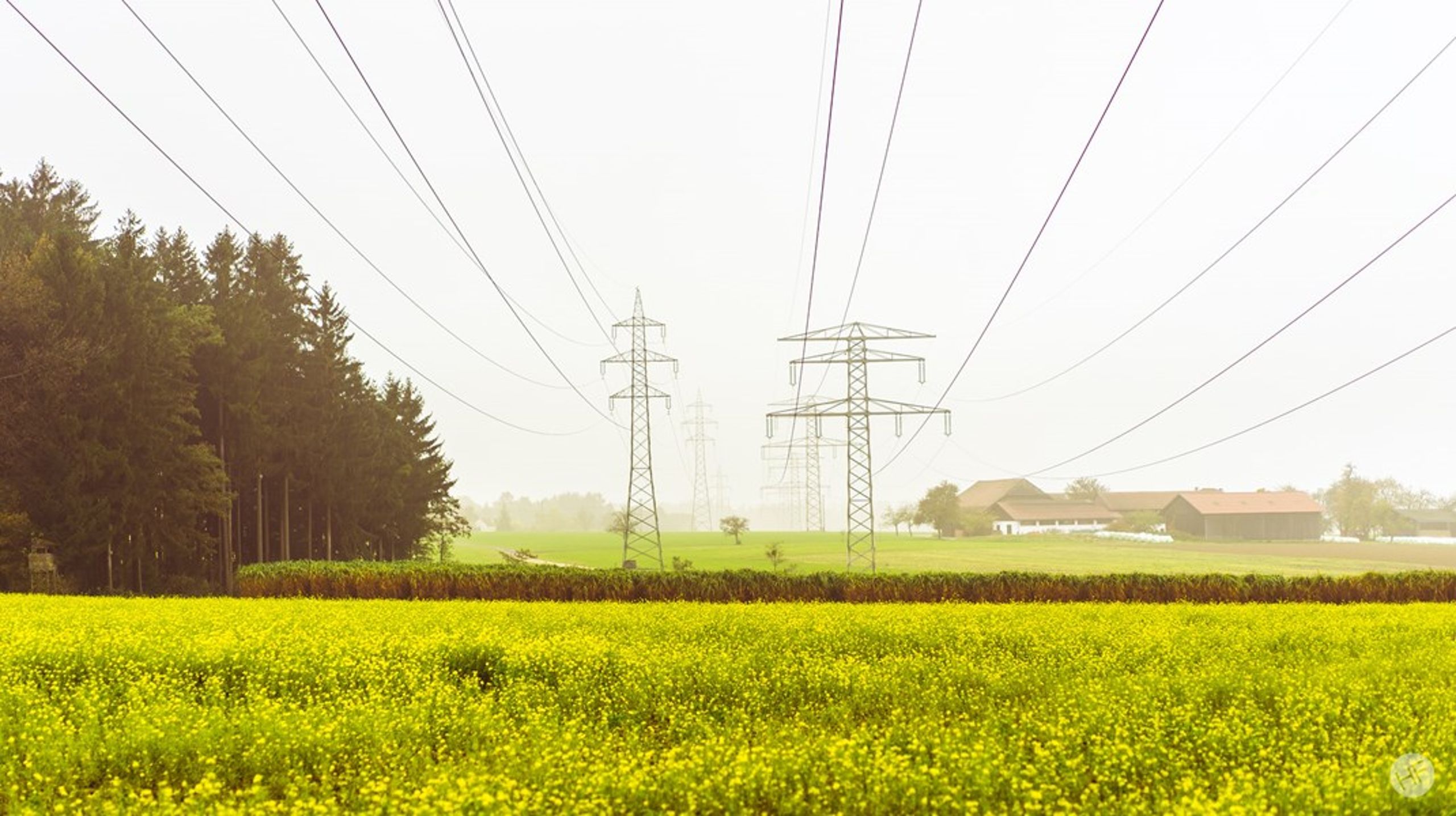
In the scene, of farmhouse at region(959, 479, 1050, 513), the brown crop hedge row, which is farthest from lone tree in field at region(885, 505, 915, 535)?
the brown crop hedge row

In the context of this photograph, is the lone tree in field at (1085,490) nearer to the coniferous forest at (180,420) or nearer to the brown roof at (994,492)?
the brown roof at (994,492)

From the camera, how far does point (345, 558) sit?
194ft

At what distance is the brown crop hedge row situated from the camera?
92.8ft

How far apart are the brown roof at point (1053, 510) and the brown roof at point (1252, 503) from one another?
18.1 metres

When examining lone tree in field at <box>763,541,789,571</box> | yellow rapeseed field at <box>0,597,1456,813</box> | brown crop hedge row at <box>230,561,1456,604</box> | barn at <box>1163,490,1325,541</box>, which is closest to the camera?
yellow rapeseed field at <box>0,597,1456,813</box>

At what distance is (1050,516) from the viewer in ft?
465

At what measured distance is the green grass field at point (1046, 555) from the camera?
6806 centimetres

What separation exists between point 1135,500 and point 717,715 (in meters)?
148

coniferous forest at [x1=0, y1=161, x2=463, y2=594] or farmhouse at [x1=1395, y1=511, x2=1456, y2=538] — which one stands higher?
coniferous forest at [x1=0, y1=161, x2=463, y2=594]

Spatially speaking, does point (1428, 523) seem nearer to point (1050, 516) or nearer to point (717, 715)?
point (1050, 516)

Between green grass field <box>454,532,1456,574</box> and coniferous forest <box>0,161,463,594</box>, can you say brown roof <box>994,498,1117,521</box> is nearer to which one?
green grass field <box>454,532,1456,574</box>

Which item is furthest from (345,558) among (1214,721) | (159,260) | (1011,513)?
(1011,513)

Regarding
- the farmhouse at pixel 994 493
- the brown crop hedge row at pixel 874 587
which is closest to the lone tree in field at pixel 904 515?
the farmhouse at pixel 994 493

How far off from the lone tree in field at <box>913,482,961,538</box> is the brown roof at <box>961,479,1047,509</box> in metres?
20.8
